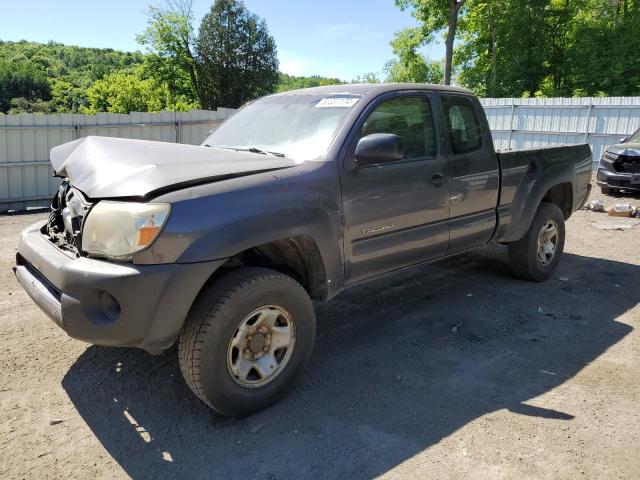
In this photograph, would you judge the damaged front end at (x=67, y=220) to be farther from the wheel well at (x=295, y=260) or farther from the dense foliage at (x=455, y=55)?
the dense foliage at (x=455, y=55)

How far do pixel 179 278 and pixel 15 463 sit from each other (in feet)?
4.12

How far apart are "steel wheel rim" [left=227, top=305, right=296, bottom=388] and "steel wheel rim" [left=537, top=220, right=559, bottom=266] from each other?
3.51 meters

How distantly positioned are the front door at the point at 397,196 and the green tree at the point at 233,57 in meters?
50.1

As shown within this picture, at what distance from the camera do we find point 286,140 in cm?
387

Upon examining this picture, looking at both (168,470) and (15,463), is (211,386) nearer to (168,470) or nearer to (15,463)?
(168,470)

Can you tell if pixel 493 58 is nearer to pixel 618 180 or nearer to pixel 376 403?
pixel 618 180

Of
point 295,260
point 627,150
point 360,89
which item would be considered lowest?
point 295,260

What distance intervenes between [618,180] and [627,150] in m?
0.65

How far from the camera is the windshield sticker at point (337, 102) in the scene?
3.87m

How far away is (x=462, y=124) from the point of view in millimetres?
4703

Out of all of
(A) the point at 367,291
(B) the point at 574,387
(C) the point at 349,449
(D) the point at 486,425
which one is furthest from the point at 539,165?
(C) the point at 349,449

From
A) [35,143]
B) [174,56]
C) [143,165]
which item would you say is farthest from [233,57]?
[143,165]

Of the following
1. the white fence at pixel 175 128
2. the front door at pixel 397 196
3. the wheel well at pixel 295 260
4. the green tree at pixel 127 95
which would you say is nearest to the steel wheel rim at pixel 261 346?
the wheel well at pixel 295 260

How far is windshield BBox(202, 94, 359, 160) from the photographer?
3713mm
